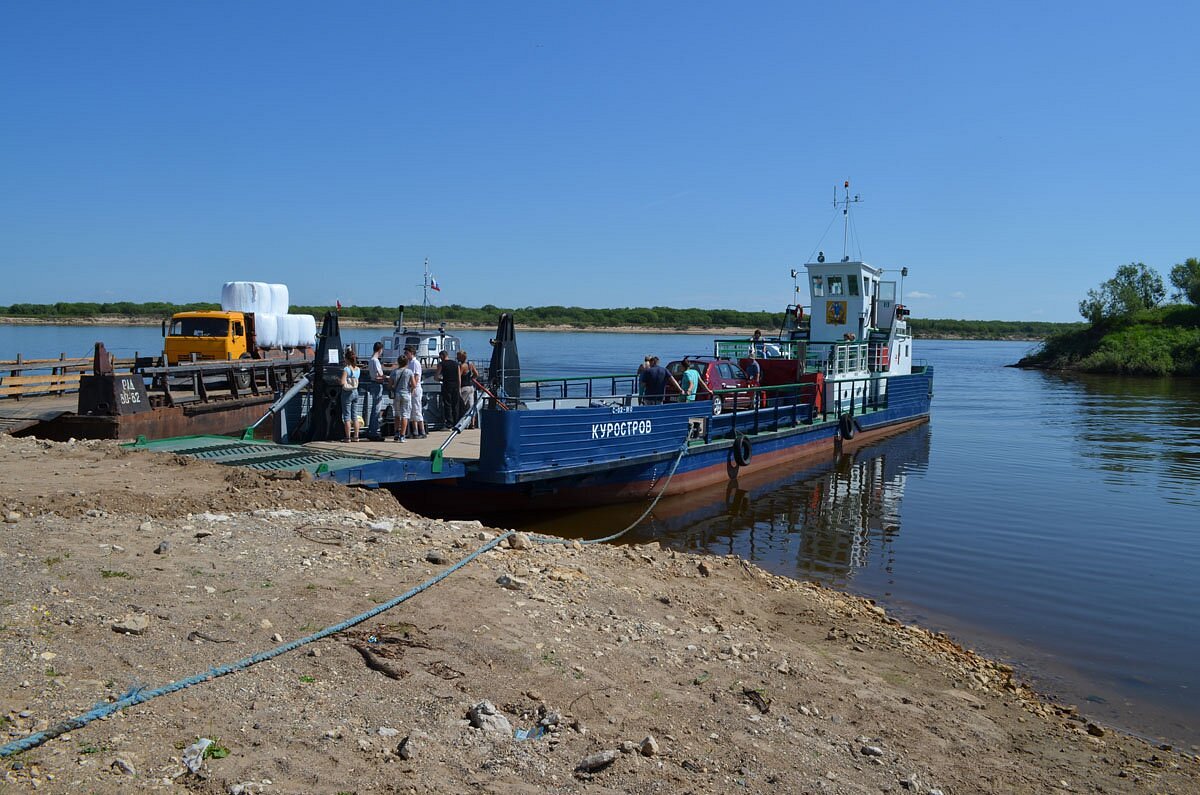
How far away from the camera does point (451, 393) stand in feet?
55.1

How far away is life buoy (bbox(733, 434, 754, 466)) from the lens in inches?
715

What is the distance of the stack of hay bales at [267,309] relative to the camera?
29578mm

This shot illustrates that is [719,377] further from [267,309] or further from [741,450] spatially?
[267,309]

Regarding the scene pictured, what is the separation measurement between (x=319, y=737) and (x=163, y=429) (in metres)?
16.7

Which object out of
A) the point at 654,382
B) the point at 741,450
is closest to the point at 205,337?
the point at 654,382

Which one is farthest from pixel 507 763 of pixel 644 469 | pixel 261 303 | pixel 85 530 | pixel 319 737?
pixel 261 303

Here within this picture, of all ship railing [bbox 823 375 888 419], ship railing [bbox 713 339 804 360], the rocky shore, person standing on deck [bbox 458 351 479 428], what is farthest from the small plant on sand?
ship railing [bbox 823 375 888 419]

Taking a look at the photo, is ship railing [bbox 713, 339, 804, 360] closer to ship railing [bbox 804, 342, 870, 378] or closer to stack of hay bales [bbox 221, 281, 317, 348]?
ship railing [bbox 804, 342, 870, 378]

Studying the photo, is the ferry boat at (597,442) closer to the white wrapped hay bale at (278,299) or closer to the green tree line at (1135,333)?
the white wrapped hay bale at (278,299)

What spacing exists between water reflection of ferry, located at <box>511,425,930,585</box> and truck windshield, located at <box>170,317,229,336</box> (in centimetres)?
1697

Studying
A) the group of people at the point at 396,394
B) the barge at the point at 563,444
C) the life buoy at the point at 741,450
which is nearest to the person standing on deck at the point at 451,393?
the group of people at the point at 396,394

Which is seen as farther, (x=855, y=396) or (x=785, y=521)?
(x=855, y=396)

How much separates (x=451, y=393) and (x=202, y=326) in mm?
14093

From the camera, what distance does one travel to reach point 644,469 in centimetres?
1573
